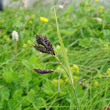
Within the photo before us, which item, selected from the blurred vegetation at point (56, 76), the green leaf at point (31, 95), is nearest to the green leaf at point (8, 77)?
the blurred vegetation at point (56, 76)

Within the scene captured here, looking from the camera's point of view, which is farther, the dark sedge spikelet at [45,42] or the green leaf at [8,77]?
the green leaf at [8,77]

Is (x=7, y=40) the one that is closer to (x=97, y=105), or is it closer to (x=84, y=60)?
(x=84, y=60)

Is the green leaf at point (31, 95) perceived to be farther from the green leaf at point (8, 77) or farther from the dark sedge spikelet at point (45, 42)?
the dark sedge spikelet at point (45, 42)

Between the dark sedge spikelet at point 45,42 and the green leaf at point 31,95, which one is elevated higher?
the dark sedge spikelet at point 45,42

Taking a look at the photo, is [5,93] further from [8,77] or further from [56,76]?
[56,76]

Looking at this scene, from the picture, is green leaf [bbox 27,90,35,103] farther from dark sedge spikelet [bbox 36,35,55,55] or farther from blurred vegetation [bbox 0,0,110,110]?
dark sedge spikelet [bbox 36,35,55,55]

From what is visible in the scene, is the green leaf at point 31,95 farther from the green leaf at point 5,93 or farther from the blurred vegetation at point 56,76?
the green leaf at point 5,93

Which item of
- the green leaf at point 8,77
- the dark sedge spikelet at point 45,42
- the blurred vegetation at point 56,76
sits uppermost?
the dark sedge spikelet at point 45,42

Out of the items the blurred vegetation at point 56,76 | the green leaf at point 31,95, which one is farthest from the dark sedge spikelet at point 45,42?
the green leaf at point 31,95

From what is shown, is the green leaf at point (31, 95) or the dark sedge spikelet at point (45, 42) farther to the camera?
the green leaf at point (31, 95)

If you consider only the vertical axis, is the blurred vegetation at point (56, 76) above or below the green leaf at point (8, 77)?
below

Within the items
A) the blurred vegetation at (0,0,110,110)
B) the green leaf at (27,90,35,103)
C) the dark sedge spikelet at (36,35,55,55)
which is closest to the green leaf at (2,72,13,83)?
the blurred vegetation at (0,0,110,110)

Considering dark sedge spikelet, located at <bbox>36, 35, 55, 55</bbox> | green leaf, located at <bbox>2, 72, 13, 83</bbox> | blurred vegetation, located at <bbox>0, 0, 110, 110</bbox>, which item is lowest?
blurred vegetation, located at <bbox>0, 0, 110, 110</bbox>
